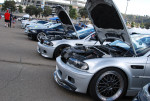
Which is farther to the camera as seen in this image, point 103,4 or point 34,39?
point 34,39

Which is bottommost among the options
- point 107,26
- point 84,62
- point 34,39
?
point 34,39

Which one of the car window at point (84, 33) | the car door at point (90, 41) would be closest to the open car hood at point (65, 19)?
the car window at point (84, 33)

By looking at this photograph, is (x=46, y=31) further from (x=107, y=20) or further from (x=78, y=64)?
(x=78, y=64)

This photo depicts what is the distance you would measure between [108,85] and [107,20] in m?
1.64

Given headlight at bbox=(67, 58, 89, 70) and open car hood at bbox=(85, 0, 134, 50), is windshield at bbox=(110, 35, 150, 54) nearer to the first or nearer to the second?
open car hood at bbox=(85, 0, 134, 50)

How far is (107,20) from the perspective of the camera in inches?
164

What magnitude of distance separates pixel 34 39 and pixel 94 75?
8789 mm

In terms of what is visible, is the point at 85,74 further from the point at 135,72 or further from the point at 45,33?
the point at 45,33

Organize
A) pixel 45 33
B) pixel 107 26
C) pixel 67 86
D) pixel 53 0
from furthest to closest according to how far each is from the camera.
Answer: pixel 53 0 → pixel 45 33 → pixel 107 26 → pixel 67 86

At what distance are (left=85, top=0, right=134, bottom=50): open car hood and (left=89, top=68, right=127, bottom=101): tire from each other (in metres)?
0.79

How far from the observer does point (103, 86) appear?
3.42 m

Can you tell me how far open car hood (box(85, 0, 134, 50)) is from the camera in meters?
3.61

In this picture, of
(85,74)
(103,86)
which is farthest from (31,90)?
(103,86)

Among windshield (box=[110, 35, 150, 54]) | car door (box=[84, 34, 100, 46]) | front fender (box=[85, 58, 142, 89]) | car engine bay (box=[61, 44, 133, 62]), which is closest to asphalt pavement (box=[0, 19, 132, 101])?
front fender (box=[85, 58, 142, 89])
